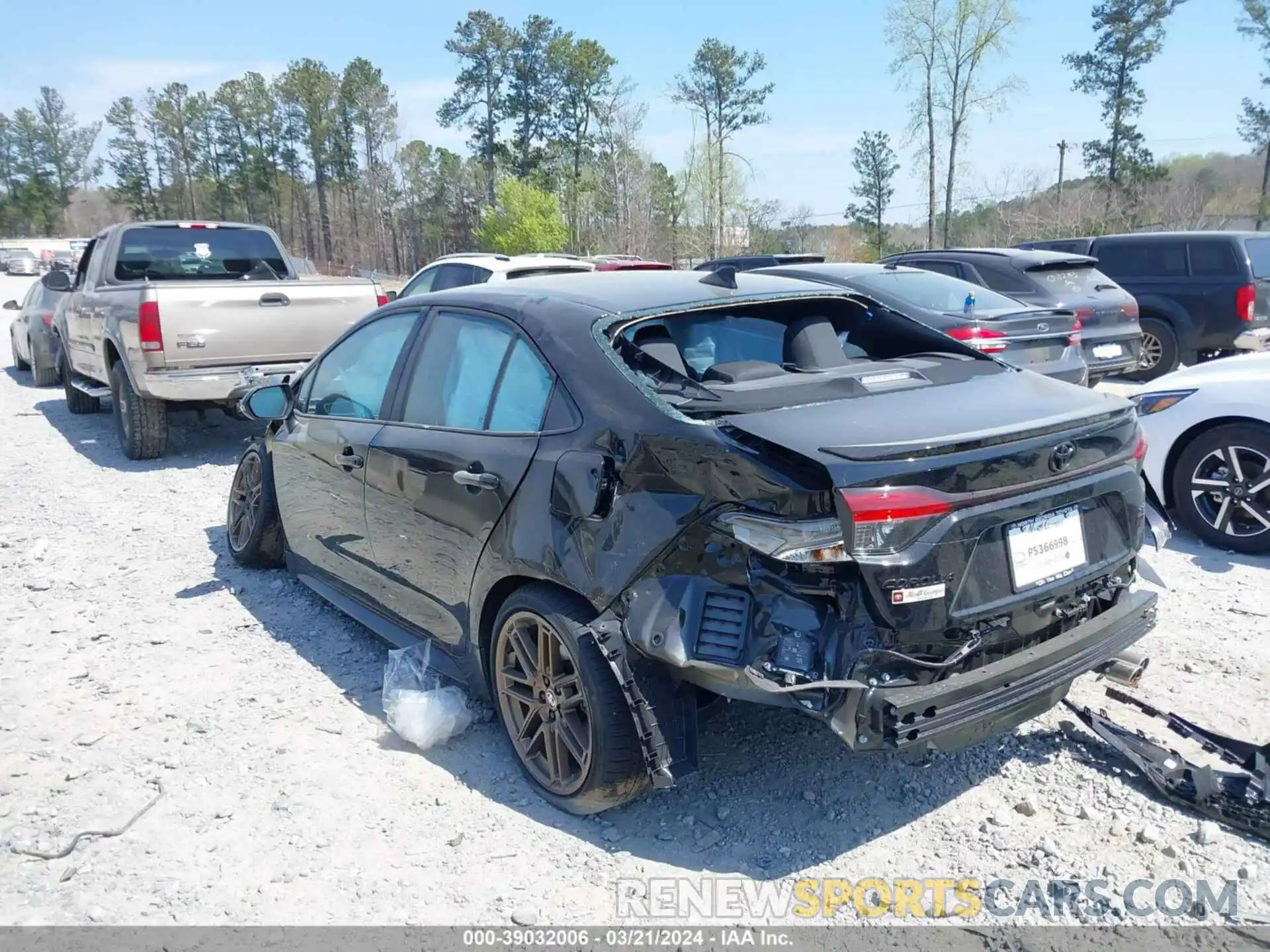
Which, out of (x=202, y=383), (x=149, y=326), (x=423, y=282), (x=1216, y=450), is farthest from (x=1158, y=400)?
(x=423, y=282)

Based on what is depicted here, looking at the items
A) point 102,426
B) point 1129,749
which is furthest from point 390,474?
point 102,426

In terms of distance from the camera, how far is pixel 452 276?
1181 centimetres

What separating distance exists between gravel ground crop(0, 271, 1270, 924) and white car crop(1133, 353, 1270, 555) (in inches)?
28.6

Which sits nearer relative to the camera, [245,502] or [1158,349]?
[245,502]

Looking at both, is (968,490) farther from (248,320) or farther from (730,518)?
(248,320)

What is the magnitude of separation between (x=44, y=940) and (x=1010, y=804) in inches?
115

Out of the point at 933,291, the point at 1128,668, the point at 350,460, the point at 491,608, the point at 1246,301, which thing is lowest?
the point at 1128,668

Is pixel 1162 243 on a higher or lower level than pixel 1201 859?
higher

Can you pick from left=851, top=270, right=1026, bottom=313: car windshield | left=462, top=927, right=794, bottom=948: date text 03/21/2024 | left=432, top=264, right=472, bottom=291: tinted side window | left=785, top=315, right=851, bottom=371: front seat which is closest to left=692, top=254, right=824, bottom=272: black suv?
left=432, top=264, right=472, bottom=291: tinted side window

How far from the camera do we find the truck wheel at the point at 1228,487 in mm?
5379

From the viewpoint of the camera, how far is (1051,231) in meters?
29.6

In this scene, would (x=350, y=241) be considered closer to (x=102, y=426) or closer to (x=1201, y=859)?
(x=102, y=426)

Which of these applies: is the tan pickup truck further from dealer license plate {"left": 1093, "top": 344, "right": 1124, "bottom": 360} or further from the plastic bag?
dealer license plate {"left": 1093, "top": 344, "right": 1124, "bottom": 360}

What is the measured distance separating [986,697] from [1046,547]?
1.62 ft
